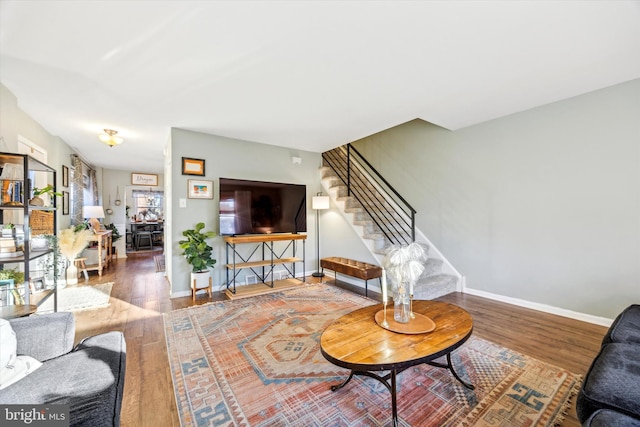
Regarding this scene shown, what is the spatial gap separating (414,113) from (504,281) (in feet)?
8.14

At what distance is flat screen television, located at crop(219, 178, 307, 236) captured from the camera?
3961 mm

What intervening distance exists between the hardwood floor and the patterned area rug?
0.34ft

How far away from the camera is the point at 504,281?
138 inches

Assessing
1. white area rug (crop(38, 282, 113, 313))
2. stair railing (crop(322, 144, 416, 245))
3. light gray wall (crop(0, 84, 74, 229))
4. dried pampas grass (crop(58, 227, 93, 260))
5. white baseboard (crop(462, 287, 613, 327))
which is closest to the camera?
light gray wall (crop(0, 84, 74, 229))

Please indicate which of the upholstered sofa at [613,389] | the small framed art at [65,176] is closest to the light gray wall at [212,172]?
the small framed art at [65,176]

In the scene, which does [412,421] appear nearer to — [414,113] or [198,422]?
[198,422]

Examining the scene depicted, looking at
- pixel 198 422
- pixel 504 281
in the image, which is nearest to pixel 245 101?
pixel 198 422

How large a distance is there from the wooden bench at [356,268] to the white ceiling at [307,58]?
206 centimetres

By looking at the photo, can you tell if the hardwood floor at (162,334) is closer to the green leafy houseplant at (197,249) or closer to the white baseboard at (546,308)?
the white baseboard at (546,308)

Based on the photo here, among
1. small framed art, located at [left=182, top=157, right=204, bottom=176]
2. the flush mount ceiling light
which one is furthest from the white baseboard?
the flush mount ceiling light

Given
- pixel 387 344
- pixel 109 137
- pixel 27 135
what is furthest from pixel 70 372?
pixel 109 137

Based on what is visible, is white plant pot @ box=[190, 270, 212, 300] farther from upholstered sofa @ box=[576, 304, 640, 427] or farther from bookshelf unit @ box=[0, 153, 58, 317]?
upholstered sofa @ box=[576, 304, 640, 427]

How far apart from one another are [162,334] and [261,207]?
7.12 feet

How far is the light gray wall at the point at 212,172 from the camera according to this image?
150 inches
